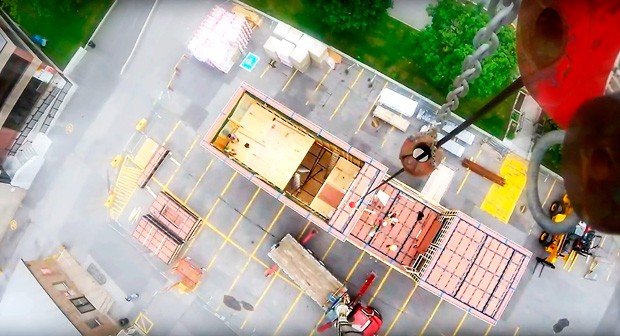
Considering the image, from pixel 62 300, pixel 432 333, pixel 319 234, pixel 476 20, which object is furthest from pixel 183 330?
pixel 476 20

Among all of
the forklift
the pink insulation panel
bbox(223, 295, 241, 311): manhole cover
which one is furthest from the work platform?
bbox(223, 295, 241, 311): manhole cover

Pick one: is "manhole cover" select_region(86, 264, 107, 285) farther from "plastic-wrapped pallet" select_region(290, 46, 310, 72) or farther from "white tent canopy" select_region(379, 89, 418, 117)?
"white tent canopy" select_region(379, 89, 418, 117)

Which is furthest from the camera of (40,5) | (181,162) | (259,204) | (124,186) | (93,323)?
(124,186)

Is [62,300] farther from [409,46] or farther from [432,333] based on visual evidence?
[409,46]

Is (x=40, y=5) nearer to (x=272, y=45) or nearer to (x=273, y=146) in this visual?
(x=272, y=45)

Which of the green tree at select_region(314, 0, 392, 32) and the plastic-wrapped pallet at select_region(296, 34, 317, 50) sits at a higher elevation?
the green tree at select_region(314, 0, 392, 32)

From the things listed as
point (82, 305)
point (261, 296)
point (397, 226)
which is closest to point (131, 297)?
point (82, 305)

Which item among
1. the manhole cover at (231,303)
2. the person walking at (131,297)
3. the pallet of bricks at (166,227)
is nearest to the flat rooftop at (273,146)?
the pallet of bricks at (166,227)
